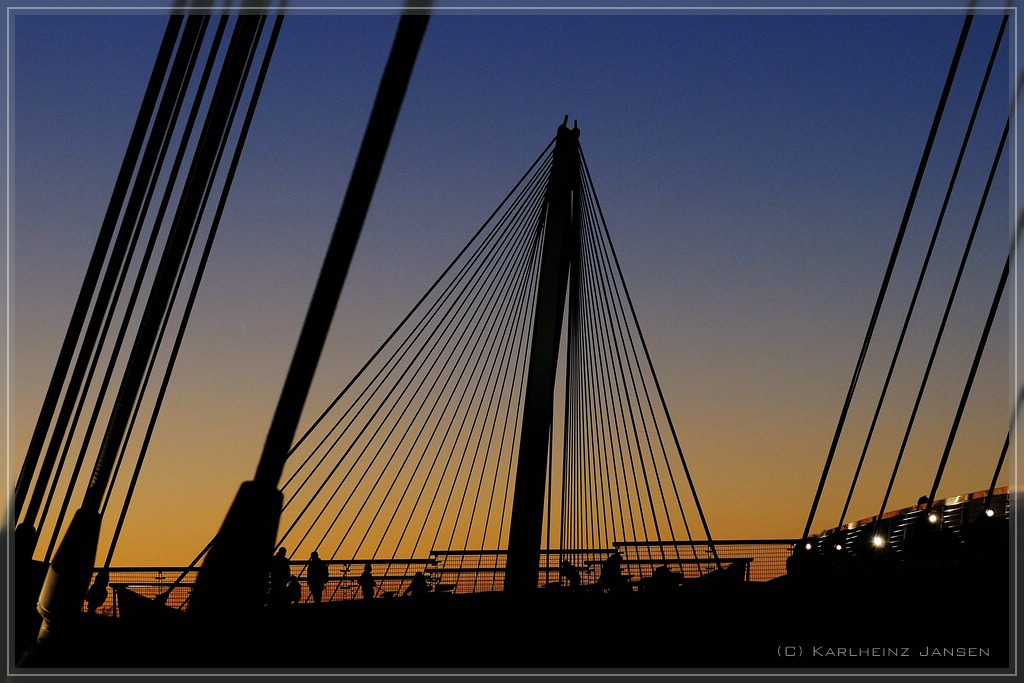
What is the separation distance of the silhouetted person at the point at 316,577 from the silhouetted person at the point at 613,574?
3095 millimetres

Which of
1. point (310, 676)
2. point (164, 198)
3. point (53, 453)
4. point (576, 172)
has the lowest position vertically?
point (310, 676)

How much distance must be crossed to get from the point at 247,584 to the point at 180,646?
5601mm

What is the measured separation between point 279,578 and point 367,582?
1414mm

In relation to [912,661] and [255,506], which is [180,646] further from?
[912,661]

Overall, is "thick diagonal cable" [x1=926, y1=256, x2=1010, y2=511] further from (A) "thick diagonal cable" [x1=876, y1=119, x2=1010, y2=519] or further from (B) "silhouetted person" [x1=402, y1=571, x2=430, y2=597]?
(B) "silhouetted person" [x1=402, y1=571, x2=430, y2=597]

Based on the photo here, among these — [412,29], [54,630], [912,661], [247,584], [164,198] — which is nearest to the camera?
[247,584]

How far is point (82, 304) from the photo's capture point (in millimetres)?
5504

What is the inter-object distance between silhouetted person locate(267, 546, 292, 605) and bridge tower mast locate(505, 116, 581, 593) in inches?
88.9

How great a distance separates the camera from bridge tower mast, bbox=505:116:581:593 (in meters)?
9.78

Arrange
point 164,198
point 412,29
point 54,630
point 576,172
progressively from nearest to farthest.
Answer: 1. point 412,29
2. point 54,630
3. point 164,198
4. point 576,172

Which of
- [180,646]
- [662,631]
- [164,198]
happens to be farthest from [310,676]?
[164,198]

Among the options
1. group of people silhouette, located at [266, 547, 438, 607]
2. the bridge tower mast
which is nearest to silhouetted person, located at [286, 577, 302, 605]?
group of people silhouette, located at [266, 547, 438, 607]

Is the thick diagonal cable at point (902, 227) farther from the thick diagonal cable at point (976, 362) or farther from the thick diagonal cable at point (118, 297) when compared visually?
the thick diagonal cable at point (118, 297)

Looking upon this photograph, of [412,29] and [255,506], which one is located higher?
[412,29]
